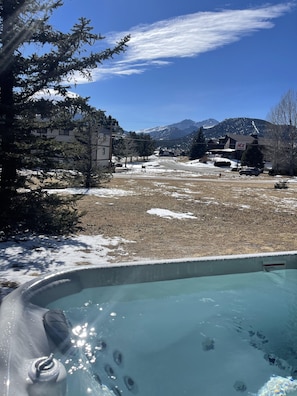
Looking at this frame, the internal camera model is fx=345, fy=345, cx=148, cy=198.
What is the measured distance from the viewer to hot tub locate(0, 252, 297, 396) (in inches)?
131

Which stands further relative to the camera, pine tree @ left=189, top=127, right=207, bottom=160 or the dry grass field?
pine tree @ left=189, top=127, right=207, bottom=160

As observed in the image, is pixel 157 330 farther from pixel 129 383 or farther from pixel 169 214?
pixel 169 214

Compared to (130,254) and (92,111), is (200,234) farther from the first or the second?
(92,111)

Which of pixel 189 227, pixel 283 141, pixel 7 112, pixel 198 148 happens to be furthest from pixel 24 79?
pixel 198 148

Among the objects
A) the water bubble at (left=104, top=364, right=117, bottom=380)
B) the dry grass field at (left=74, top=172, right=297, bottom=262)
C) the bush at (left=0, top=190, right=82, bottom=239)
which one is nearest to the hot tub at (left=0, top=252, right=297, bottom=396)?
the water bubble at (left=104, top=364, right=117, bottom=380)

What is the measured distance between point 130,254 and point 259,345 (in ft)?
8.50

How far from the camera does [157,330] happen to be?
182 inches

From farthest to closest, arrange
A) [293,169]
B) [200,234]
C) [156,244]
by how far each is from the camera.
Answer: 1. [293,169]
2. [200,234]
3. [156,244]

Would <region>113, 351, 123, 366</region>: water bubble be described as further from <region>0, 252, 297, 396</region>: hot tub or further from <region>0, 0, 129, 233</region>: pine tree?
<region>0, 0, 129, 233</region>: pine tree

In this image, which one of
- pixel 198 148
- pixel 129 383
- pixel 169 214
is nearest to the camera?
pixel 129 383

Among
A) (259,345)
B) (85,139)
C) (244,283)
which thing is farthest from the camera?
(85,139)

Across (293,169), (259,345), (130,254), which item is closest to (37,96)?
(130,254)

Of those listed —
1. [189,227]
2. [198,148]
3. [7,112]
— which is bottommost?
[189,227]

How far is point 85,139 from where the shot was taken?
1695 centimetres
